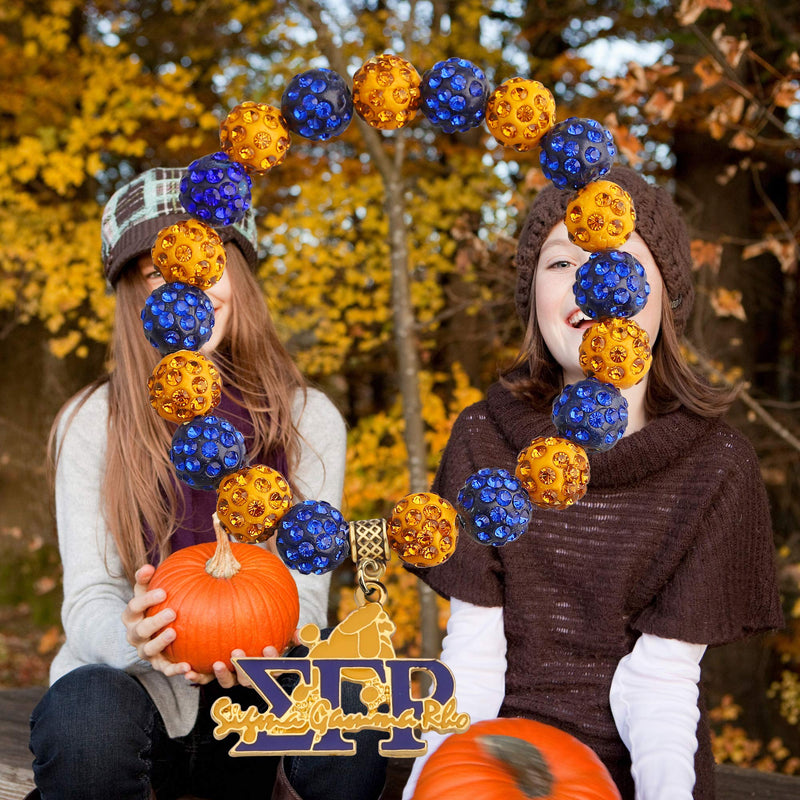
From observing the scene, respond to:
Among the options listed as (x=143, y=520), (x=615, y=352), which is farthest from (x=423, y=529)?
(x=143, y=520)

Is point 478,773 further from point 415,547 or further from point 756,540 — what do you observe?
point 756,540

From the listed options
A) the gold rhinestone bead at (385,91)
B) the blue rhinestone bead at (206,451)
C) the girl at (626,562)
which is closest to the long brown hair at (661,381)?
the girl at (626,562)

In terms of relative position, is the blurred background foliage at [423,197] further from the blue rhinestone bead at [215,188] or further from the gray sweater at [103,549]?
the blue rhinestone bead at [215,188]

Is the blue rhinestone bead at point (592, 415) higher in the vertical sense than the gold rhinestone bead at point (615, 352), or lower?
lower

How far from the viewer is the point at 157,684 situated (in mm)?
1851

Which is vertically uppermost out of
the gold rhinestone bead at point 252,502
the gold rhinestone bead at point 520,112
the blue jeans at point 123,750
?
the gold rhinestone bead at point 520,112

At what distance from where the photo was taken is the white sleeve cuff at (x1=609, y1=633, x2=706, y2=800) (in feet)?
5.18

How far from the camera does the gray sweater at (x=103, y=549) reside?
1830 mm

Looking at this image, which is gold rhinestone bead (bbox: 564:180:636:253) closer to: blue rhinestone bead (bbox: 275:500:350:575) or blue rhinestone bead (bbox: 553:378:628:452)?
blue rhinestone bead (bbox: 553:378:628:452)

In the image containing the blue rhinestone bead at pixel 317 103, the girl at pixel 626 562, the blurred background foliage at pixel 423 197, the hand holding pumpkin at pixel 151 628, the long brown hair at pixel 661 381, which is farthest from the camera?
the blurred background foliage at pixel 423 197

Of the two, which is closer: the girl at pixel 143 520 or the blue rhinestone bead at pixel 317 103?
the blue rhinestone bead at pixel 317 103

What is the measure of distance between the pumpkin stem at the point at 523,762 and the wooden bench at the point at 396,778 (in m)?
0.72

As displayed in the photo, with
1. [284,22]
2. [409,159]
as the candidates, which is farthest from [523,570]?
[284,22]

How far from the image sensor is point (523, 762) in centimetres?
141
